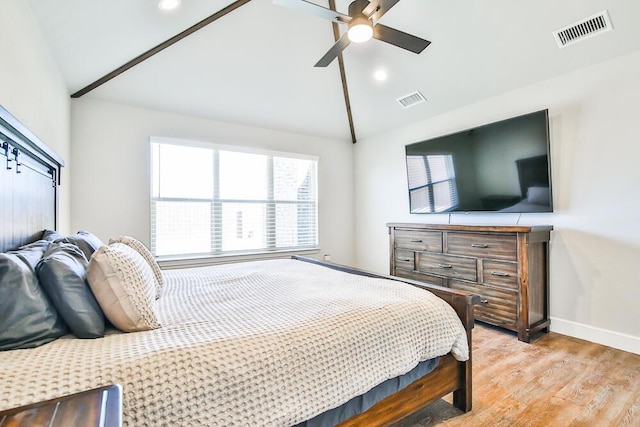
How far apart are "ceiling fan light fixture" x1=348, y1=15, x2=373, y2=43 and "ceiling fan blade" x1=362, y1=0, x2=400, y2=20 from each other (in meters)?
0.04

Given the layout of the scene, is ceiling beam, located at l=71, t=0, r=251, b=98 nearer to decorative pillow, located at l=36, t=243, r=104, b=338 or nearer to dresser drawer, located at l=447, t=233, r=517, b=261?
decorative pillow, located at l=36, t=243, r=104, b=338

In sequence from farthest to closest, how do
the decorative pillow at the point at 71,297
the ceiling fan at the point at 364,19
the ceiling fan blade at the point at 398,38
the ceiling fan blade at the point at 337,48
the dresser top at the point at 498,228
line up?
the dresser top at the point at 498,228, the ceiling fan blade at the point at 337,48, the ceiling fan blade at the point at 398,38, the ceiling fan at the point at 364,19, the decorative pillow at the point at 71,297

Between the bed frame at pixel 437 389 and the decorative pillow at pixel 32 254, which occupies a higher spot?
the decorative pillow at pixel 32 254

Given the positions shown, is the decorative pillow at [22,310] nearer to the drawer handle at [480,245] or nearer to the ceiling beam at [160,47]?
the ceiling beam at [160,47]

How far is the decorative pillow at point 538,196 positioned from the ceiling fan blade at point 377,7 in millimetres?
2216

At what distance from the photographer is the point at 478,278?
3.18 meters

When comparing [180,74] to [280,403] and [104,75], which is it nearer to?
[104,75]

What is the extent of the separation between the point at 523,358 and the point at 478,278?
837mm

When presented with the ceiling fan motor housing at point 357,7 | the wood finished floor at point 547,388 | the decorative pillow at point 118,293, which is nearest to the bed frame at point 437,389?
the wood finished floor at point 547,388

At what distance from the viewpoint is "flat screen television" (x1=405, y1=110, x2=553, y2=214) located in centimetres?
300

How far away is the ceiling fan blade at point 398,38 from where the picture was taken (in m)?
2.30

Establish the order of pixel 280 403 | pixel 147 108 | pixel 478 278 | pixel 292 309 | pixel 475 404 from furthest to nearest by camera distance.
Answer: pixel 147 108 < pixel 478 278 < pixel 475 404 < pixel 292 309 < pixel 280 403

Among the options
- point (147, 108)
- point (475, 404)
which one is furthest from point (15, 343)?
point (147, 108)

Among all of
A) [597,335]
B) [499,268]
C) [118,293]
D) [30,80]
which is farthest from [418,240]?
[30,80]
